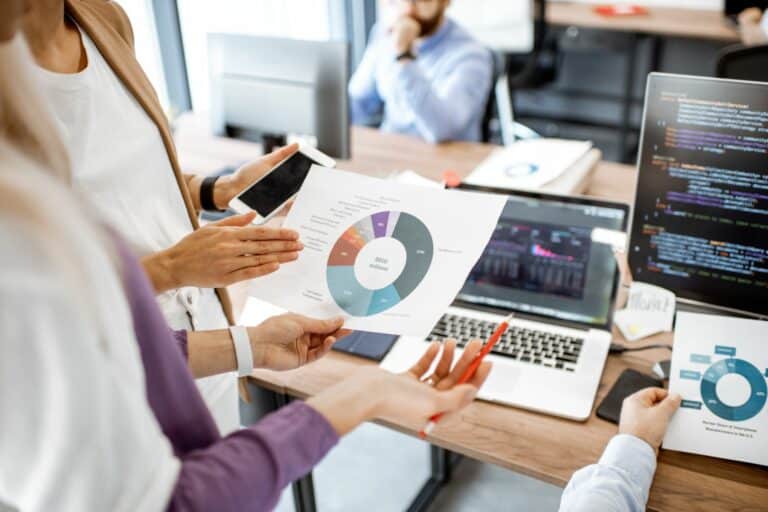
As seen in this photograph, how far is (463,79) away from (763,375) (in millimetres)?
1644

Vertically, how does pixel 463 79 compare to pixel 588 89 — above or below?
above

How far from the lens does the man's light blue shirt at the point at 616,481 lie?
101cm

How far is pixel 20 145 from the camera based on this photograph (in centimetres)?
58

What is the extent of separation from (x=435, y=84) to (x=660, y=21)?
218 centimetres

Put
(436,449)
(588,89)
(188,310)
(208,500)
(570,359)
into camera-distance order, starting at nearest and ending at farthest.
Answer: (208,500) → (188,310) → (570,359) → (436,449) → (588,89)

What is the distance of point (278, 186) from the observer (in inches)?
49.7

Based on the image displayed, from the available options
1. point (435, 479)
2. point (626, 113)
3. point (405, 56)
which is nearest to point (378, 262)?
point (435, 479)

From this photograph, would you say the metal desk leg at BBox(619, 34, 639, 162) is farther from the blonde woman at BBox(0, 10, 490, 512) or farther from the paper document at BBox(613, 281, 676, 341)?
the blonde woman at BBox(0, 10, 490, 512)

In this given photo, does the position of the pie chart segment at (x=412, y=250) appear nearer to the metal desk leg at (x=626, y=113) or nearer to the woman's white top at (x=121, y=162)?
the woman's white top at (x=121, y=162)

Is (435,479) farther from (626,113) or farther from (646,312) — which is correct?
(626,113)

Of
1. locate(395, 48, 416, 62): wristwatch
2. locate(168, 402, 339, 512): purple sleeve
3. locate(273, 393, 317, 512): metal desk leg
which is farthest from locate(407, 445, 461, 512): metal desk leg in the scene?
locate(168, 402, 339, 512): purple sleeve

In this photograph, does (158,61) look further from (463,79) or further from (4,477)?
(4,477)

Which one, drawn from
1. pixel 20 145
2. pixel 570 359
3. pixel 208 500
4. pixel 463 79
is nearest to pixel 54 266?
pixel 20 145

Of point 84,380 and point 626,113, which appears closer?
point 84,380
